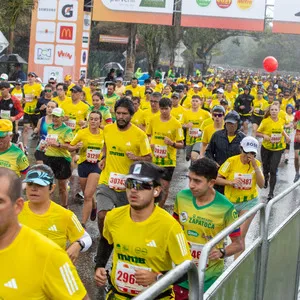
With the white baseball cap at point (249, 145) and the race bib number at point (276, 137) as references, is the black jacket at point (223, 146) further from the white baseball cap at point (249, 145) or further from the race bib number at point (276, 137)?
the race bib number at point (276, 137)

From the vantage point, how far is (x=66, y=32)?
28.2 meters

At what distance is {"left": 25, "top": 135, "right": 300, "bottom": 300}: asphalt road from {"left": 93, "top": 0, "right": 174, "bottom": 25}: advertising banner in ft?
34.4

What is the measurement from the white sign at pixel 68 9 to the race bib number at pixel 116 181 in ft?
66.9

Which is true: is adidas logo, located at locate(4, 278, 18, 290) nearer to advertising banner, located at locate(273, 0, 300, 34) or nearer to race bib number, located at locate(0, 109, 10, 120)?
race bib number, located at locate(0, 109, 10, 120)

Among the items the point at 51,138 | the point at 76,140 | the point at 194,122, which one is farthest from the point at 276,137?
the point at 51,138

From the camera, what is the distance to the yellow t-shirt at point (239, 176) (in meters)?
7.96

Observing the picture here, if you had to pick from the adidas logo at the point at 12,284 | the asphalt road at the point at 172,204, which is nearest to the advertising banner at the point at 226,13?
the asphalt road at the point at 172,204

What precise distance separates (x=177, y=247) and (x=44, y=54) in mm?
24700

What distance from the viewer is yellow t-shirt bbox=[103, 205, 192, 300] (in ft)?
15.1

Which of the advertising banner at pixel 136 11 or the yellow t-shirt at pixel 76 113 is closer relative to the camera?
the yellow t-shirt at pixel 76 113

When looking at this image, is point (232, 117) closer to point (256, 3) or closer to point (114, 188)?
point (114, 188)

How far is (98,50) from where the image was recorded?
144ft

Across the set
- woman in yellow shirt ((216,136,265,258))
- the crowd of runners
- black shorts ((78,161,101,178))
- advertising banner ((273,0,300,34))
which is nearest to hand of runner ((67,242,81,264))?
the crowd of runners

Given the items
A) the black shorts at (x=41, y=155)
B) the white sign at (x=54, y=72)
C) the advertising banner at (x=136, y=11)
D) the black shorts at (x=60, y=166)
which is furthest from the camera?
the advertising banner at (x=136, y=11)
